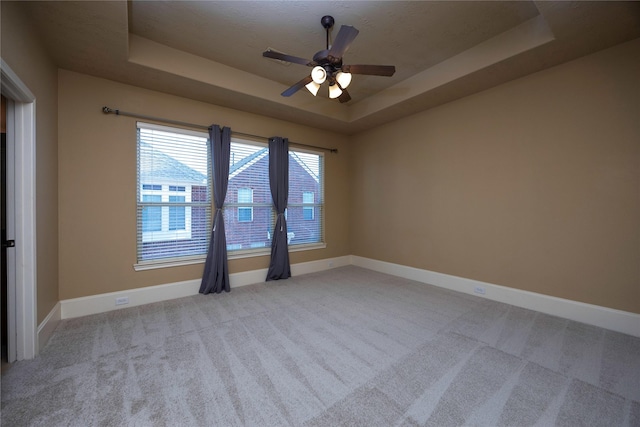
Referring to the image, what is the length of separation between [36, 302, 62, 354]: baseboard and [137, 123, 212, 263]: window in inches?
34.2

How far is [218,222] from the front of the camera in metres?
3.60

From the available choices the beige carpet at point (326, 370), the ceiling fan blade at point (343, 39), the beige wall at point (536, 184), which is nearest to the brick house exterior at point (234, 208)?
the beige carpet at point (326, 370)

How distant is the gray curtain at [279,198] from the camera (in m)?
4.14

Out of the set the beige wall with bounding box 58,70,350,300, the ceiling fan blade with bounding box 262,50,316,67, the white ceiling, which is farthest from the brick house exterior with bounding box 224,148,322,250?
the ceiling fan blade with bounding box 262,50,316,67

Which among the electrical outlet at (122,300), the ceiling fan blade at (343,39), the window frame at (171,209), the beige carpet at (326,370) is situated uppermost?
the ceiling fan blade at (343,39)

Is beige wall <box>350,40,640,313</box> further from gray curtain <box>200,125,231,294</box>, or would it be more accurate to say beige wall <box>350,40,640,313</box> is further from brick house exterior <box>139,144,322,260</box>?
gray curtain <box>200,125,231,294</box>

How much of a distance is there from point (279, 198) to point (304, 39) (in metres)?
2.28

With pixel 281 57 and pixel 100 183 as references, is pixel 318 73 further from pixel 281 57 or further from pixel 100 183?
pixel 100 183

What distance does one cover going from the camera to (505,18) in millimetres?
2432

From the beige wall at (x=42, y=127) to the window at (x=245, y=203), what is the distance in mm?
2017

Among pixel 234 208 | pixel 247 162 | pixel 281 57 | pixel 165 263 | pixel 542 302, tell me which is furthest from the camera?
pixel 247 162

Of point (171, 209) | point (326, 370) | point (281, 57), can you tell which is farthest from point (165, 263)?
point (281, 57)

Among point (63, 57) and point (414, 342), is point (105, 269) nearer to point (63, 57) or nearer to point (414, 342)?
point (63, 57)

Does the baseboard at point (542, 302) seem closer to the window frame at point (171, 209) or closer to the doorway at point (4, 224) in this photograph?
the window frame at point (171, 209)
